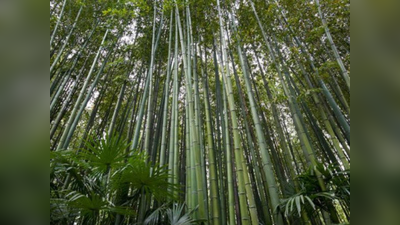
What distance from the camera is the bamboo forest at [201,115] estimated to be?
1.91 meters

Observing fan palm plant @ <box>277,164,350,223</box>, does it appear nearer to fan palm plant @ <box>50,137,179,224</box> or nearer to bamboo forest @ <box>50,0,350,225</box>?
bamboo forest @ <box>50,0,350,225</box>

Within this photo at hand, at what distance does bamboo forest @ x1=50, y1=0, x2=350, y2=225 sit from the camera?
191 cm

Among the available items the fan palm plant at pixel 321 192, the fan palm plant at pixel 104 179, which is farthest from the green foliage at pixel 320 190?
the fan palm plant at pixel 104 179

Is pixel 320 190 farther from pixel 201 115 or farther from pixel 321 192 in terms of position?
pixel 201 115

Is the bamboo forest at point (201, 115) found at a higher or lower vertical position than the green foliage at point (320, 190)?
higher

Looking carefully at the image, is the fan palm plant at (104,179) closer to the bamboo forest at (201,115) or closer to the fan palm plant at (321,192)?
the bamboo forest at (201,115)

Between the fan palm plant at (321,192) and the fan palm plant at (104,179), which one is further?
the fan palm plant at (321,192)

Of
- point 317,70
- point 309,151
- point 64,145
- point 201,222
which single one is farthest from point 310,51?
point 64,145

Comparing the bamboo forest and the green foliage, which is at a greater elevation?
the bamboo forest

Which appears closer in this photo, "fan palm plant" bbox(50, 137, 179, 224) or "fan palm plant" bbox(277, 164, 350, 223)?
"fan palm plant" bbox(50, 137, 179, 224)

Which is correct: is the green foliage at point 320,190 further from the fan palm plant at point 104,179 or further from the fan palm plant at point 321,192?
the fan palm plant at point 104,179

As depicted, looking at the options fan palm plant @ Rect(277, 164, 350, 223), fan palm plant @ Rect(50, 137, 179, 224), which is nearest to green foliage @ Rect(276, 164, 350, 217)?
fan palm plant @ Rect(277, 164, 350, 223)
